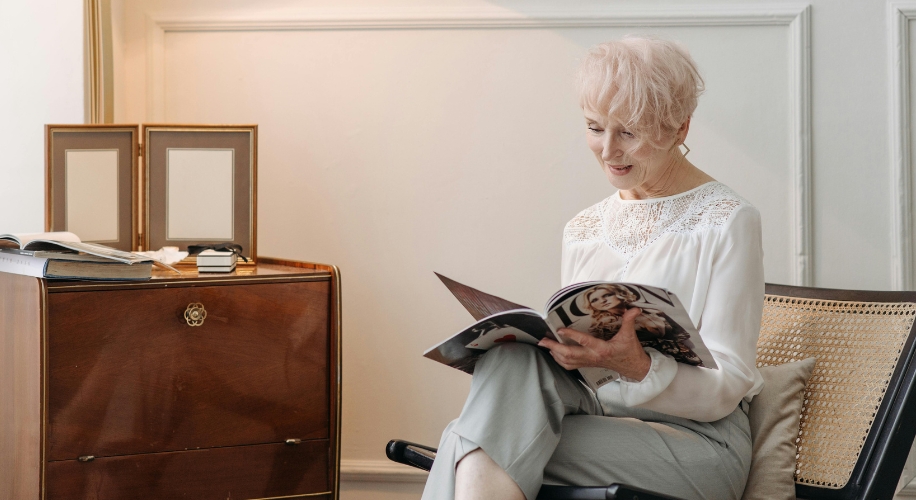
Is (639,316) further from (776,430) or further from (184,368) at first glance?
(184,368)

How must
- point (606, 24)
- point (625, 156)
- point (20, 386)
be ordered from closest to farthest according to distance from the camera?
point (625, 156)
point (20, 386)
point (606, 24)

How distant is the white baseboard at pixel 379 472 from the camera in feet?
7.17

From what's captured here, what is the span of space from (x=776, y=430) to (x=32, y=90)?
1.88 m

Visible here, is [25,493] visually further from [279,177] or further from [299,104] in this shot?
[299,104]

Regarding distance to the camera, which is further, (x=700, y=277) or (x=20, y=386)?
(x=20, y=386)

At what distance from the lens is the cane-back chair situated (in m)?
1.27

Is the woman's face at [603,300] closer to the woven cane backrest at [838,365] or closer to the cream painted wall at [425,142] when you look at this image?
the woven cane backrest at [838,365]

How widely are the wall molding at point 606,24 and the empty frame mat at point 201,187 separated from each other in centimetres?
43

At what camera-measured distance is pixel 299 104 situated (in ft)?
7.13

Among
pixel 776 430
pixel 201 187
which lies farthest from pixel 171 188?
pixel 776 430

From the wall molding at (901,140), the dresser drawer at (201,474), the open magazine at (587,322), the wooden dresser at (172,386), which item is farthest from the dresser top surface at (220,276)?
the wall molding at (901,140)

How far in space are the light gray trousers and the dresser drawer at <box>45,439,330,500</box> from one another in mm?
543

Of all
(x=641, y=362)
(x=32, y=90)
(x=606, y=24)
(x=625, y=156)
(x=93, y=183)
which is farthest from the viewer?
(x=606, y=24)

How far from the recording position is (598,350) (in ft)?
3.63
